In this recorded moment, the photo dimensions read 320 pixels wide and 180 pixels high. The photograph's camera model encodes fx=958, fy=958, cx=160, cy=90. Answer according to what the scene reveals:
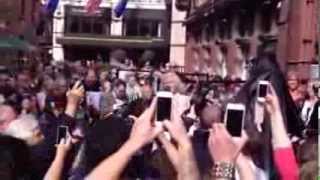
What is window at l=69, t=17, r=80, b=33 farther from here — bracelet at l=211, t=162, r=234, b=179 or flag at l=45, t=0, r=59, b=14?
bracelet at l=211, t=162, r=234, b=179

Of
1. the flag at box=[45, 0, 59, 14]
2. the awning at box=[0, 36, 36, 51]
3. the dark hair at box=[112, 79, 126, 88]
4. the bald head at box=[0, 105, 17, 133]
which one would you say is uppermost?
the flag at box=[45, 0, 59, 14]

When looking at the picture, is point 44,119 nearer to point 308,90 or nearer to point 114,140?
point 114,140

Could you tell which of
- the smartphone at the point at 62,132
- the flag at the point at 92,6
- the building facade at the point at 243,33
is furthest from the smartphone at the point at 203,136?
the flag at the point at 92,6

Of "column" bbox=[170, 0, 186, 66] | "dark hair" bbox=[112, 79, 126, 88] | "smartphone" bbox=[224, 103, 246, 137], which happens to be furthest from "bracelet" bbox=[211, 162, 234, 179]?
"dark hair" bbox=[112, 79, 126, 88]

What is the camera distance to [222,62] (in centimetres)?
370

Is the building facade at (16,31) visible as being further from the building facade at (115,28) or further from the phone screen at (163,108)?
the phone screen at (163,108)

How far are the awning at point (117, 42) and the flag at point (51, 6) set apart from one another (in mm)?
123

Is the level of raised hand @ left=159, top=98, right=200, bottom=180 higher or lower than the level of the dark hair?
lower

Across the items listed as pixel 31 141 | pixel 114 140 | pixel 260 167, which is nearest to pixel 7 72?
pixel 31 141

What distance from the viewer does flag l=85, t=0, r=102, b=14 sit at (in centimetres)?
387

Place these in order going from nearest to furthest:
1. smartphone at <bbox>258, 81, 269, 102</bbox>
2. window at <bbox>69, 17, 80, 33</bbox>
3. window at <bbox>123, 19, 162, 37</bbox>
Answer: smartphone at <bbox>258, 81, 269, 102</bbox>, window at <bbox>123, 19, 162, 37</bbox>, window at <bbox>69, 17, 80, 33</bbox>

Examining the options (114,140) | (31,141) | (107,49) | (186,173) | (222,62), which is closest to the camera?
(186,173)

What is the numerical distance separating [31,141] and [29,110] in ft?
1.29

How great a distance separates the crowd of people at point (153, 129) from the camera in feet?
9.18
